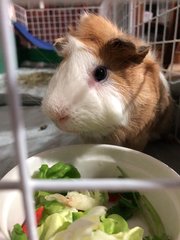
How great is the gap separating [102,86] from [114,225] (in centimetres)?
35

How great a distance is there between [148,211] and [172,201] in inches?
4.1

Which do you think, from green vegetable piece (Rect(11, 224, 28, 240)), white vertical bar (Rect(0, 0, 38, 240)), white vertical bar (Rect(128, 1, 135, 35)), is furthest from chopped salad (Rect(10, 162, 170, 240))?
white vertical bar (Rect(128, 1, 135, 35))

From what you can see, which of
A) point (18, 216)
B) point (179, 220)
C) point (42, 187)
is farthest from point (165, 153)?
point (42, 187)

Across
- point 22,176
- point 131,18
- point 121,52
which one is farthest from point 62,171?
point 131,18

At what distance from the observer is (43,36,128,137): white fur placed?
0.80m

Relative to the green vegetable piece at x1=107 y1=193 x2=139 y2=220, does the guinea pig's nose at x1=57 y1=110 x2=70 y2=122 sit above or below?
above

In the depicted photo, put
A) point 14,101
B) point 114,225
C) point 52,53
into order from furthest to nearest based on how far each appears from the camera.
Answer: point 52,53 → point 114,225 → point 14,101

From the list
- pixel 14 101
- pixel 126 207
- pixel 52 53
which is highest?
pixel 14 101

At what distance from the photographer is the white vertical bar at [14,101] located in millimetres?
232

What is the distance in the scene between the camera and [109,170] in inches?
34.5

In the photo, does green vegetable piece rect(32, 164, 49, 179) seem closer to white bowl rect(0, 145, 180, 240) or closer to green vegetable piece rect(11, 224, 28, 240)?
white bowl rect(0, 145, 180, 240)

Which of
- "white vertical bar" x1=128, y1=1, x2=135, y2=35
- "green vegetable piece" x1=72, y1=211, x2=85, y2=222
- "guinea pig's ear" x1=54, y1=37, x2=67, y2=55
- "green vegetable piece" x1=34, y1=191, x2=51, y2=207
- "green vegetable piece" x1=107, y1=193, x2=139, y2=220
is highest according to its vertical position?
"white vertical bar" x1=128, y1=1, x2=135, y2=35

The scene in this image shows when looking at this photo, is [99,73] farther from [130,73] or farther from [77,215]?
[77,215]

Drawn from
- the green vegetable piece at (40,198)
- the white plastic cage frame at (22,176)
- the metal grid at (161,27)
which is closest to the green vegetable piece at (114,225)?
the green vegetable piece at (40,198)
